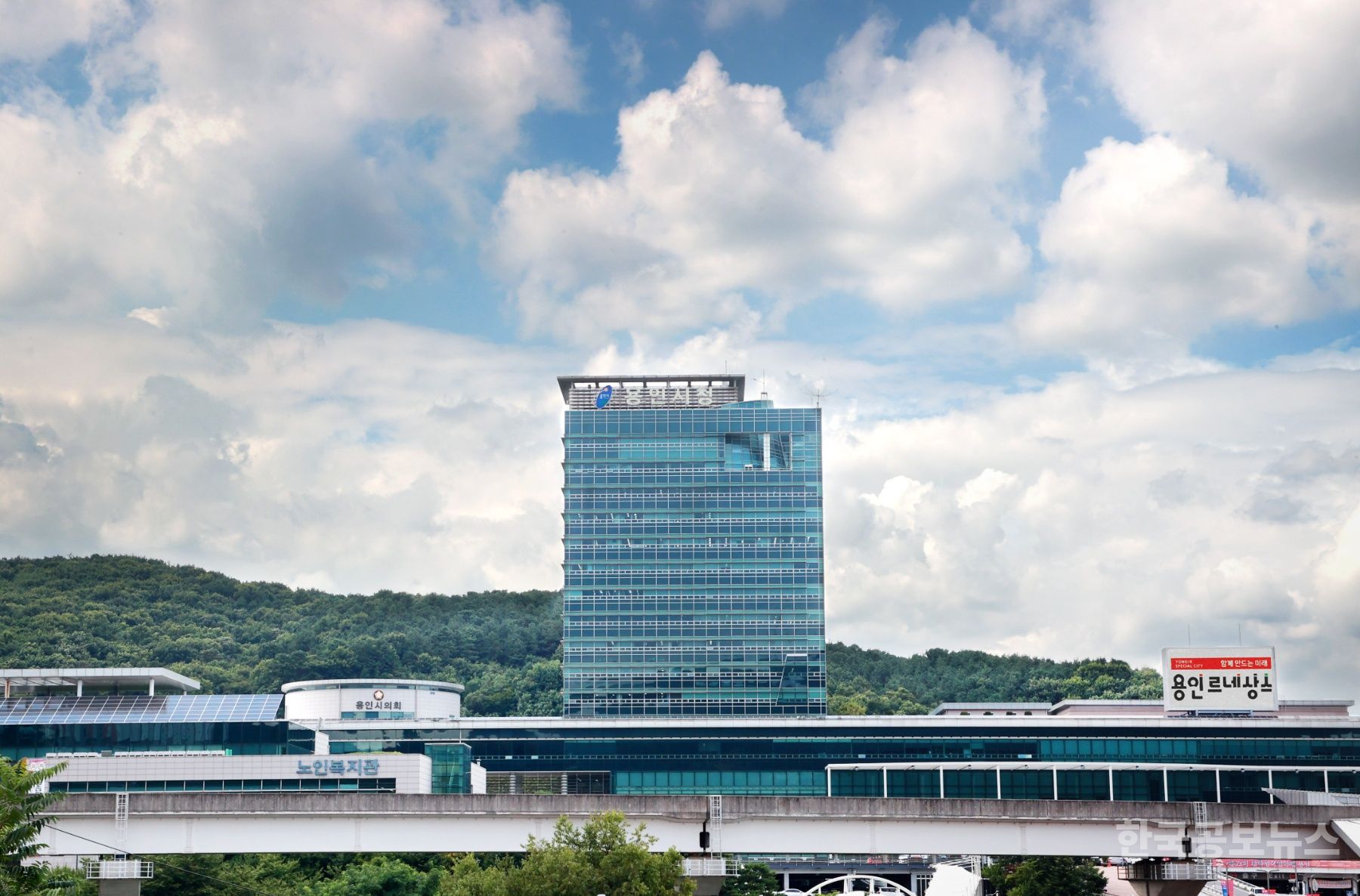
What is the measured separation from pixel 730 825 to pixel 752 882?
53687 mm

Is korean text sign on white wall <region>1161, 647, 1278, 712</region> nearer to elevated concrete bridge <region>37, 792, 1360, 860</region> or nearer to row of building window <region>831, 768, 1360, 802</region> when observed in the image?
row of building window <region>831, 768, 1360, 802</region>

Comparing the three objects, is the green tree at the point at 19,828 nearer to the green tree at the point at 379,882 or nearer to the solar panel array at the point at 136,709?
the green tree at the point at 379,882

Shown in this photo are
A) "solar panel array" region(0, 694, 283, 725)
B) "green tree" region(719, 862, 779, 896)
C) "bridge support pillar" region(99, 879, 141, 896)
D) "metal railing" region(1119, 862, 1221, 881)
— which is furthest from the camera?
"solar panel array" region(0, 694, 283, 725)

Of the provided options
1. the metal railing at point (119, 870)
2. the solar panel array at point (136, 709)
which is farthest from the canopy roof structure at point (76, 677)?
the metal railing at point (119, 870)

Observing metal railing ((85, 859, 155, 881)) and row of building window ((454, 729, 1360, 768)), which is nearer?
metal railing ((85, 859, 155, 881))

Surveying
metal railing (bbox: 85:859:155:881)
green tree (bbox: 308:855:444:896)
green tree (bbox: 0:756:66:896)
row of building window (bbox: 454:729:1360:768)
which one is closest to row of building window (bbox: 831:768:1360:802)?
row of building window (bbox: 454:729:1360:768)

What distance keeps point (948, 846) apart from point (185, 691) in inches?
3583

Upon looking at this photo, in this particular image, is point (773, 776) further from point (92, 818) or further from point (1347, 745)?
point (92, 818)

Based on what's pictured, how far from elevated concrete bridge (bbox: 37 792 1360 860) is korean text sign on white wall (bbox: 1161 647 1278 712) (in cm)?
9541

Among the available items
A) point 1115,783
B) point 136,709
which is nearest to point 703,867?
point 136,709

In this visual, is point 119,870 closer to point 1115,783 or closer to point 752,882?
point 752,882

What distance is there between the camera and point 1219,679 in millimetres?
176500

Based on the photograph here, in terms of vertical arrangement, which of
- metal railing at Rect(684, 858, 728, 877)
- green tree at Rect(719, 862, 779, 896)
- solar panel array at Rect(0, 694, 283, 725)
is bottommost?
green tree at Rect(719, 862, 779, 896)

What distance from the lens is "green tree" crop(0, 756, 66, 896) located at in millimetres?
63531
